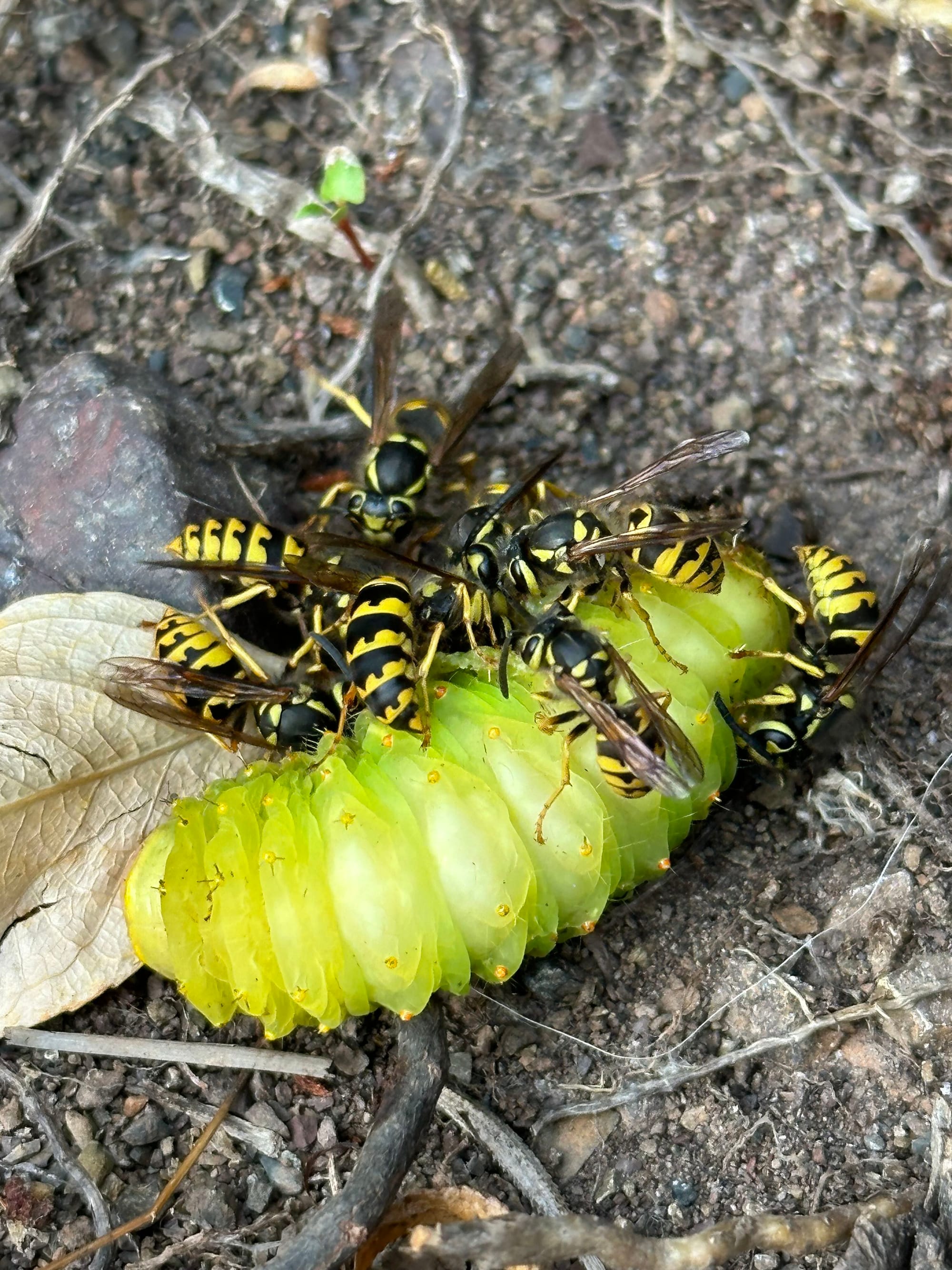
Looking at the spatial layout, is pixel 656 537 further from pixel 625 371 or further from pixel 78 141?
pixel 78 141

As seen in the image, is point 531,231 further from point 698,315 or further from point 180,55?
point 180,55

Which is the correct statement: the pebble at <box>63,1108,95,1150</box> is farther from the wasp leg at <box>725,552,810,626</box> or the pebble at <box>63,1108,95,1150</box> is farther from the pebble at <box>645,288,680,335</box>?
the pebble at <box>645,288,680,335</box>

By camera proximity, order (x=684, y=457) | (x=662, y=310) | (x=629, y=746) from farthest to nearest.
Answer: (x=662, y=310), (x=684, y=457), (x=629, y=746)

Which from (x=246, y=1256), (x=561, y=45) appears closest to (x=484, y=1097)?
(x=246, y=1256)

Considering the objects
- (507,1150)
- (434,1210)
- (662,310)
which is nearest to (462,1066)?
(507,1150)

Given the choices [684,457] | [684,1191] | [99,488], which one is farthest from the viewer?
[99,488]

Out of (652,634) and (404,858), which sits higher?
(652,634)
